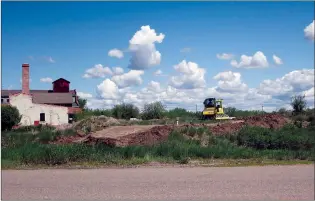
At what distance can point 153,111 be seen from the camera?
2363 inches

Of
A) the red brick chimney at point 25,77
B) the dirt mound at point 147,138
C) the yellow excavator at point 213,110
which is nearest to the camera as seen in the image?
the dirt mound at point 147,138

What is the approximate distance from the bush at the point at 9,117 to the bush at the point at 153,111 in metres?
19.9

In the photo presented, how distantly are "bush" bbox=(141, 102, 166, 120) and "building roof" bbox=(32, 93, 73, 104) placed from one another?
12.6m

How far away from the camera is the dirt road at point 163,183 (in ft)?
28.1

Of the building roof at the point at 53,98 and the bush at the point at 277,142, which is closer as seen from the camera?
the bush at the point at 277,142

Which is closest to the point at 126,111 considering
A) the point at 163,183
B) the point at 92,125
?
the point at 92,125

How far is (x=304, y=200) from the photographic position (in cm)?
816

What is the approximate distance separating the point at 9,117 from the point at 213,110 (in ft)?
79.1

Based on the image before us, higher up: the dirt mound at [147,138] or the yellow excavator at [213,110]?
the yellow excavator at [213,110]

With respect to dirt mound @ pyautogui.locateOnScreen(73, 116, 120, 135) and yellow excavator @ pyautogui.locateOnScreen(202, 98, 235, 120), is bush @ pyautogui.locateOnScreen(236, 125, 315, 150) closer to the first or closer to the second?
dirt mound @ pyautogui.locateOnScreen(73, 116, 120, 135)

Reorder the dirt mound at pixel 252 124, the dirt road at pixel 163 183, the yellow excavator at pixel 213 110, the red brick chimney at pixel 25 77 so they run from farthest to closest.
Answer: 1. the red brick chimney at pixel 25 77
2. the yellow excavator at pixel 213 110
3. the dirt mound at pixel 252 124
4. the dirt road at pixel 163 183

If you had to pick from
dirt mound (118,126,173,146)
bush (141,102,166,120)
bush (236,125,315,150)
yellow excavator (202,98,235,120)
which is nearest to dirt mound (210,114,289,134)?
dirt mound (118,126,173,146)

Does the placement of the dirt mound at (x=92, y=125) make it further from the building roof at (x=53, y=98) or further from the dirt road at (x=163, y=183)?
the dirt road at (x=163, y=183)

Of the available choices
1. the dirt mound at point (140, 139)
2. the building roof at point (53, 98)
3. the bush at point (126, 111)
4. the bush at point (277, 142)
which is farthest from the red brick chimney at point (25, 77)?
the bush at point (277, 142)
